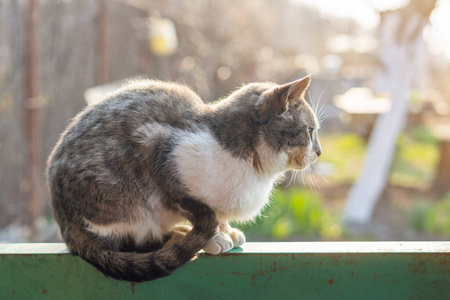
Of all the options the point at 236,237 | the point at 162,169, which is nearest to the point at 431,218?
the point at 236,237

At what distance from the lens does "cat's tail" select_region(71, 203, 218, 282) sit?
1.57 meters

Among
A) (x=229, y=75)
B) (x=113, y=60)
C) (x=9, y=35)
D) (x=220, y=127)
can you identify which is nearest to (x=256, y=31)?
(x=229, y=75)

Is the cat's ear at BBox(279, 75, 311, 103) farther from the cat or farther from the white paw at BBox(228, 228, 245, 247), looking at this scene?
the white paw at BBox(228, 228, 245, 247)

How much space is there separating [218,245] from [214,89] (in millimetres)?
4456

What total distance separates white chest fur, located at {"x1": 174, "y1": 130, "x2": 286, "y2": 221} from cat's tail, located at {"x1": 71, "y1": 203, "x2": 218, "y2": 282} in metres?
0.10

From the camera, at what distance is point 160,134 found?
1.67m

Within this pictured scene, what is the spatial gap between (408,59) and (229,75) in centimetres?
218

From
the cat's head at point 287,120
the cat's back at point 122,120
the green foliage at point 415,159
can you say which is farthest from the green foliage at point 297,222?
the cat's back at point 122,120

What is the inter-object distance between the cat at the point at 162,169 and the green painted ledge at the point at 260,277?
6 cm

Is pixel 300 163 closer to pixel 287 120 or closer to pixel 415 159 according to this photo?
pixel 287 120

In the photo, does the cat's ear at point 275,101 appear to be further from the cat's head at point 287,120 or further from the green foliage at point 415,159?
the green foliage at point 415,159

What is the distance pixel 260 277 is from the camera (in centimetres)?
163

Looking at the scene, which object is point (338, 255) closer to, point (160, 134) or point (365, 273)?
point (365, 273)

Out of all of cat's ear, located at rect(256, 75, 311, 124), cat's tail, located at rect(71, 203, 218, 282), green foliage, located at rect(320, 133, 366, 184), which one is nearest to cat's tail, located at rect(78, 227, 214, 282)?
cat's tail, located at rect(71, 203, 218, 282)
